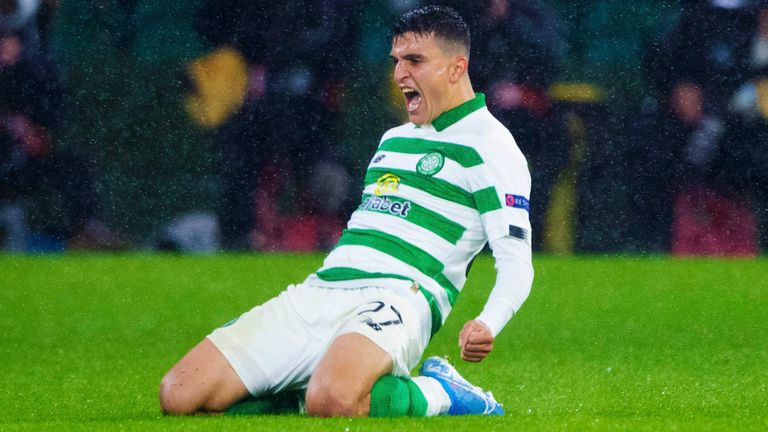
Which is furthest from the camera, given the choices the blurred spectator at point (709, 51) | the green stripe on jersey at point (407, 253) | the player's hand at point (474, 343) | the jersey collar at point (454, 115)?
the blurred spectator at point (709, 51)

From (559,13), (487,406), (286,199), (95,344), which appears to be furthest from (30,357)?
(559,13)

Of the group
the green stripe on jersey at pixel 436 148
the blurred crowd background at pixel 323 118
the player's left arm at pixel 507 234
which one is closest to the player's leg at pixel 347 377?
the player's left arm at pixel 507 234

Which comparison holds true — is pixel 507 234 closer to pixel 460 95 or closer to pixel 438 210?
pixel 438 210

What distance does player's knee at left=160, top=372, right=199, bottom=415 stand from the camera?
121 inches

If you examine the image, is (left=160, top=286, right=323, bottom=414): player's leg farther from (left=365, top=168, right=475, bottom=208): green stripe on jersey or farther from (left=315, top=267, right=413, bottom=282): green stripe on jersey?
(left=365, top=168, right=475, bottom=208): green stripe on jersey

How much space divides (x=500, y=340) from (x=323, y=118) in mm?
2849

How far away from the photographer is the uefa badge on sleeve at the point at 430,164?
318 centimetres

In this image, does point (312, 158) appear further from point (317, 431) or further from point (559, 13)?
point (317, 431)

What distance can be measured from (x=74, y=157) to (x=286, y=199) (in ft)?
4.24

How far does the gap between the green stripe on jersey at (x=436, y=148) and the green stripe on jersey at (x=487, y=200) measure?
77 millimetres

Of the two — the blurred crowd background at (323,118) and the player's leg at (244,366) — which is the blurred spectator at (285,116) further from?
the player's leg at (244,366)

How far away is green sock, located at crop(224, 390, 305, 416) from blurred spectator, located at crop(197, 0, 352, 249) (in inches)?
175

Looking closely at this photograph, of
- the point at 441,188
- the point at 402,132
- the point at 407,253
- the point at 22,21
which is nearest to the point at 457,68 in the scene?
the point at 402,132

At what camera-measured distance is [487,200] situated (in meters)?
3.07
